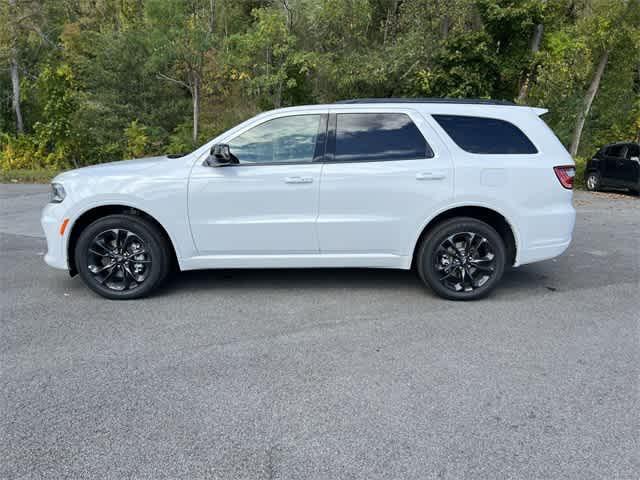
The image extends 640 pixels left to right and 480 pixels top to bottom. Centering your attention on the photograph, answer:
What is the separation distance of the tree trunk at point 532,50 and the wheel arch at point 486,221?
13.1 m

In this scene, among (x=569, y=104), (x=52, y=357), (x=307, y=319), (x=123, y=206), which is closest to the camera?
(x=52, y=357)

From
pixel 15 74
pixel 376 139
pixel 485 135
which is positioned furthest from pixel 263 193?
pixel 15 74

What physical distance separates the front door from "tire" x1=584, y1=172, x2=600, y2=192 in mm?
13090

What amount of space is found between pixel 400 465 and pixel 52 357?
2.63 metres

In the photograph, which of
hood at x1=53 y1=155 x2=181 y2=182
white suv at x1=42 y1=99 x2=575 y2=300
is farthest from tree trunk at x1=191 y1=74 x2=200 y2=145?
white suv at x1=42 y1=99 x2=575 y2=300

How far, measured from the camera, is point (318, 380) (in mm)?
3250

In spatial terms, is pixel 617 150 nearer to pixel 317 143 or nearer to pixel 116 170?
pixel 317 143

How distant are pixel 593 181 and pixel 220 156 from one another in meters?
14.1

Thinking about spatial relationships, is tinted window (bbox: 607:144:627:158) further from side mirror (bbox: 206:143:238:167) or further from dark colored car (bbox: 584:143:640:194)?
side mirror (bbox: 206:143:238:167)

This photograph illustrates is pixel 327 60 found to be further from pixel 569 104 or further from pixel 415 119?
pixel 415 119

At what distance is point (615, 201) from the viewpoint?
12.6 metres

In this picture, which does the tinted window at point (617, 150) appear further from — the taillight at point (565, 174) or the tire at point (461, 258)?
the tire at point (461, 258)

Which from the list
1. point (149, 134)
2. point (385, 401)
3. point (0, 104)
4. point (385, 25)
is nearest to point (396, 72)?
point (385, 25)

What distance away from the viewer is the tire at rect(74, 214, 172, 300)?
4.65m
